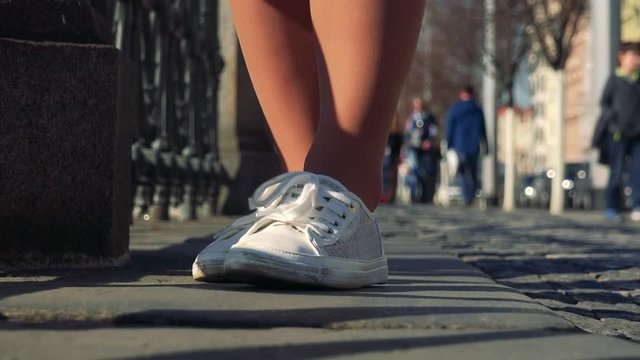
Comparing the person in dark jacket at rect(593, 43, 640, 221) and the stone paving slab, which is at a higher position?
the person in dark jacket at rect(593, 43, 640, 221)

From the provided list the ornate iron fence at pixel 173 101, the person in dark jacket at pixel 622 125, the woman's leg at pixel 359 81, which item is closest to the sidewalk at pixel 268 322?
the woman's leg at pixel 359 81

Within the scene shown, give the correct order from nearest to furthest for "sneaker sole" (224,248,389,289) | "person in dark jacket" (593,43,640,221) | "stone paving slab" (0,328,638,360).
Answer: "stone paving slab" (0,328,638,360)
"sneaker sole" (224,248,389,289)
"person in dark jacket" (593,43,640,221)

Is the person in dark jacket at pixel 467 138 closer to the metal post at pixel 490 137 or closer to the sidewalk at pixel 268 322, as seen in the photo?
the metal post at pixel 490 137

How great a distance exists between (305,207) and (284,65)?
578mm

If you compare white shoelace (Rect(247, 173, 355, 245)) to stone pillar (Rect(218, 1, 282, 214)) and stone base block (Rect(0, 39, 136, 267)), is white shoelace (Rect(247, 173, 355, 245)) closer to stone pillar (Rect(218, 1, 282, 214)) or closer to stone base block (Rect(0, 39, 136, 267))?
stone base block (Rect(0, 39, 136, 267))

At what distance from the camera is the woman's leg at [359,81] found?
2764 millimetres

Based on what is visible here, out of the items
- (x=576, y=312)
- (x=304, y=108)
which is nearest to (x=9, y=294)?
(x=304, y=108)

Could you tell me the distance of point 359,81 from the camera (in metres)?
2.79

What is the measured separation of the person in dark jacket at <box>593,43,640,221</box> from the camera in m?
12.0

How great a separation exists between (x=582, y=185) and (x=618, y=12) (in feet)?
35.3

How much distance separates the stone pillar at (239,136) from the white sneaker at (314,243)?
532 cm

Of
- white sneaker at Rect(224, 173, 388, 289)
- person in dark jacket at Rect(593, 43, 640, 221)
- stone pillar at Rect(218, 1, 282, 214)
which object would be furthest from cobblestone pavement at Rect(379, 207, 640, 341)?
person in dark jacket at Rect(593, 43, 640, 221)

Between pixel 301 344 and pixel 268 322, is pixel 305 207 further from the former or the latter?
pixel 301 344

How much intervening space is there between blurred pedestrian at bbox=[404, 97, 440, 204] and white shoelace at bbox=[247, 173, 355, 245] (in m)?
20.3
